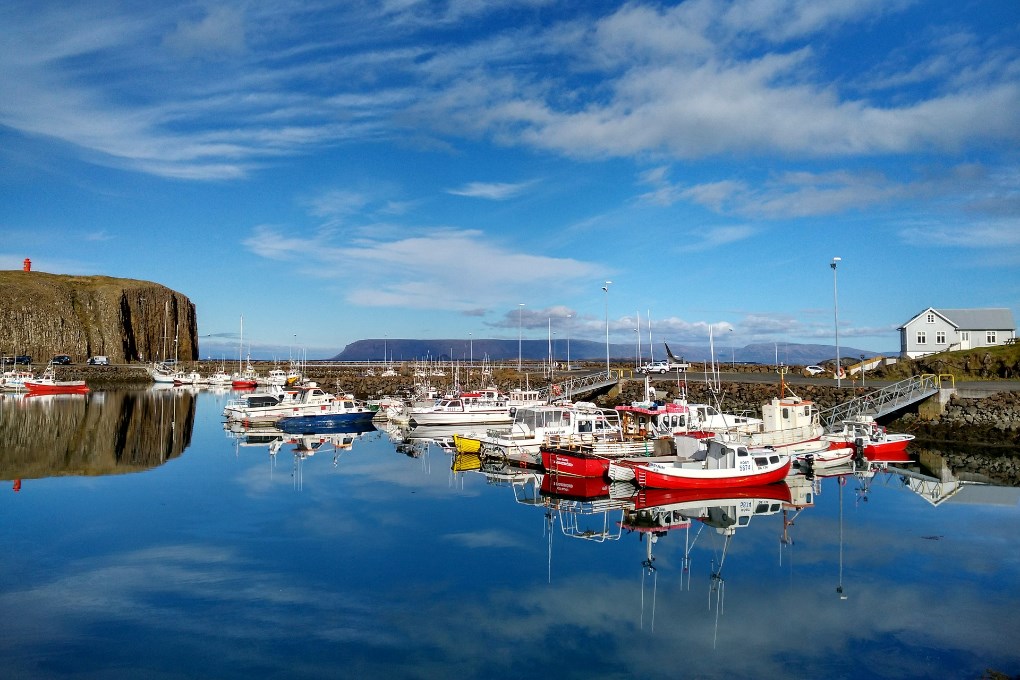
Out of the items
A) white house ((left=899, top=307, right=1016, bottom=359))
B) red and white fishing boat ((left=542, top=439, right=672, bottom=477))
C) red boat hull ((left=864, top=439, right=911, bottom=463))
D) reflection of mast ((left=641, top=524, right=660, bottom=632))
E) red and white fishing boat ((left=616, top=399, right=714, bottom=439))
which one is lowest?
reflection of mast ((left=641, top=524, right=660, bottom=632))

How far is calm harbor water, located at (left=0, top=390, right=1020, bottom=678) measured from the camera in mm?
11703

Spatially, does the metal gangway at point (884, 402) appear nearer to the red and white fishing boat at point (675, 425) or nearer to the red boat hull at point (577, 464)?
the red and white fishing boat at point (675, 425)

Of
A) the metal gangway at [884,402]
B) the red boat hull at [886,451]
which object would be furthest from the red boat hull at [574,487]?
the metal gangway at [884,402]

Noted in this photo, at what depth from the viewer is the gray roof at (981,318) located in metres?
69.6

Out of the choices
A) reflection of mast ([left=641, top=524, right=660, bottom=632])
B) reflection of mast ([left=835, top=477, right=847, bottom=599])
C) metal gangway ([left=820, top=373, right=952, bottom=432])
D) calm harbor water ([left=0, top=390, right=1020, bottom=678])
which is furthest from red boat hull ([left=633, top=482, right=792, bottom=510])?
metal gangway ([left=820, top=373, right=952, bottom=432])

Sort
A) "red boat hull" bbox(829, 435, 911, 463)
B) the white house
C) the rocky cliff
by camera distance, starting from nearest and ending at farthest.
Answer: "red boat hull" bbox(829, 435, 911, 463) → the white house → the rocky cliff

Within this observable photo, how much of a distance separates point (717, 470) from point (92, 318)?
142 m

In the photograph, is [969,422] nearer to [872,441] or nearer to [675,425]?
[872,441]

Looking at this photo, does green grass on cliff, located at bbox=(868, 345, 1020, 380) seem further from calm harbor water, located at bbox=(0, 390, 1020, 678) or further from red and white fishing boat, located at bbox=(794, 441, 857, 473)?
calm harbor water, located at bbox=(0, 390, 1020, 678)

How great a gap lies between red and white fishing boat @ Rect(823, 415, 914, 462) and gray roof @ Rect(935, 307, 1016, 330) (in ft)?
148

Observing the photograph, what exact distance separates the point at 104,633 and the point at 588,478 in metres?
18.4

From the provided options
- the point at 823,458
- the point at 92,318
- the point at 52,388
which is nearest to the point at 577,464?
the point at 823,458

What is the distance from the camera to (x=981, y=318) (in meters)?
70.9

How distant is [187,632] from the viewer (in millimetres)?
12586
